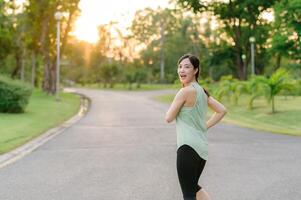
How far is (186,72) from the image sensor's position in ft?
15.6

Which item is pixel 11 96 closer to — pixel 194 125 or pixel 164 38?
pixel 194 125

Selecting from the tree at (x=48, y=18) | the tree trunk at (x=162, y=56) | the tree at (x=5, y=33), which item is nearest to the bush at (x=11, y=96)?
the tree at (x=48, y=18)

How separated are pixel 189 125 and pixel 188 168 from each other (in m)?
0.38

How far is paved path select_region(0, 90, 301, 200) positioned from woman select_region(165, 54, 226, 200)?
2.26 meters

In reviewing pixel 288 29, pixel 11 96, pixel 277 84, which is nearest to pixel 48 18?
pixel 288 29

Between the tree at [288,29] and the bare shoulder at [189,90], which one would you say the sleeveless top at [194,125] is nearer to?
the bare shoulder at [189,90]

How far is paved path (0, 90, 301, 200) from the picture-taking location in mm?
7227

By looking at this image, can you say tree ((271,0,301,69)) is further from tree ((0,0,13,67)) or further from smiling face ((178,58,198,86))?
smiling face ((178,58,198,86))

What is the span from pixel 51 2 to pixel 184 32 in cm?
4187

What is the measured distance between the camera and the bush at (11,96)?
22781 millimetres

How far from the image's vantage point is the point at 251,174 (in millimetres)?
8750

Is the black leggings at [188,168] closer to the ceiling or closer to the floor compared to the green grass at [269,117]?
closer to the ceiling

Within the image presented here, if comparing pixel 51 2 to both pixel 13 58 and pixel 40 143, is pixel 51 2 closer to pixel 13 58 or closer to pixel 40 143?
pixel 13 58

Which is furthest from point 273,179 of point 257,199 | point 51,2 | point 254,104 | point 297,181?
point 51,2
